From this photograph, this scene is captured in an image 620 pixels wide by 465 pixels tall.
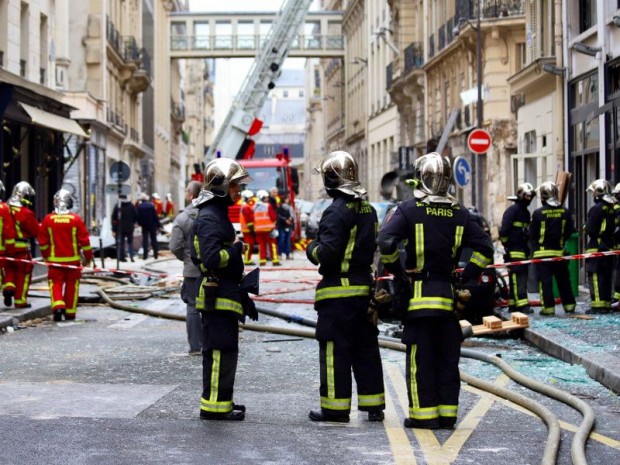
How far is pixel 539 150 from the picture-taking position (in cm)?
2686

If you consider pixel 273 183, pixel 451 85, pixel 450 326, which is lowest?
pixel 450 326

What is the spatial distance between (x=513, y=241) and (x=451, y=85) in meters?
27.8

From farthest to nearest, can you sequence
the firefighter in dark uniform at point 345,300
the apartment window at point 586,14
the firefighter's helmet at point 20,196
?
the apartment window at point 586,14, the firefighter's helmet at point 20,196, the firefighter in dark uniform at point 345,300

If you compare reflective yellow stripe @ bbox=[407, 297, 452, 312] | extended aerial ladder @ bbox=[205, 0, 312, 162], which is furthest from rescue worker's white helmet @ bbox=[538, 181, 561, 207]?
extended aerial ladder @ bbox=[205, 0, 312, 162]

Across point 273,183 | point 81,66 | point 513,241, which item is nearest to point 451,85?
point 273,183

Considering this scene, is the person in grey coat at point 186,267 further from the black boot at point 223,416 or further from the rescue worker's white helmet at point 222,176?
the black boot at point 223,416

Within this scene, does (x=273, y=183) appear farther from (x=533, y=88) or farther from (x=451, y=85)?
(x=533, y=88)

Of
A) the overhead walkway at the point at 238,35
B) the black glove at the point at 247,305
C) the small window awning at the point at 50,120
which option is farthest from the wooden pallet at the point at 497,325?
the overhead walkway at the point at 238,35

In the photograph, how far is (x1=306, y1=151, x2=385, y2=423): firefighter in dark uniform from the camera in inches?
314

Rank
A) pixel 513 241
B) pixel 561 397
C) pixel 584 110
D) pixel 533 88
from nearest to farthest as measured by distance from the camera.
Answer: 1. pixel 561 397
2. pixel 513 241
3. pixel 584 110
4. pixel 533 88

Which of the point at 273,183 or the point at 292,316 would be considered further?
the point at 273,183

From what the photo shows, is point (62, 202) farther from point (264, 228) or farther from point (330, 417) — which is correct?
point (264, 228)

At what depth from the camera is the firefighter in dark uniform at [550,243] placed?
50.7ft

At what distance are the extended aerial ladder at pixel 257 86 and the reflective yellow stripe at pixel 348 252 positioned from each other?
89.2ft
